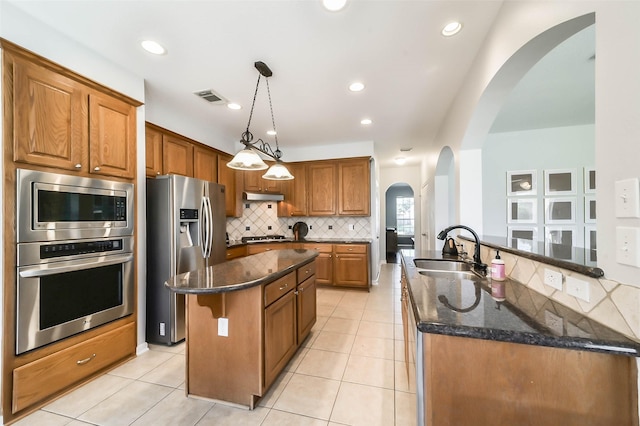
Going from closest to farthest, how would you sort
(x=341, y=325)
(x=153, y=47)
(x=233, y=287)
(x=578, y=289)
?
(x=578, y=289)
(x=233, y=287)
(x=153, y=47)
(x=341, y=325)

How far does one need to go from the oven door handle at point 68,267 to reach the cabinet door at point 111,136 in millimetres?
736

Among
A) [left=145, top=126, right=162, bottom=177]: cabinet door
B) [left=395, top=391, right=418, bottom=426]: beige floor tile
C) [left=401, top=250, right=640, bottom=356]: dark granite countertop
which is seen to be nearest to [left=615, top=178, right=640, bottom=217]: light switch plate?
[left=401, top=250, right=640, bottom=356]: dark granite countertop

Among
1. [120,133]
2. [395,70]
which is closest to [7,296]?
[120,133]

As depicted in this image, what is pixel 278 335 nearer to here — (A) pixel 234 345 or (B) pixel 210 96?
(A) pixel 234 345

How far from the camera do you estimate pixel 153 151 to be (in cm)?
294

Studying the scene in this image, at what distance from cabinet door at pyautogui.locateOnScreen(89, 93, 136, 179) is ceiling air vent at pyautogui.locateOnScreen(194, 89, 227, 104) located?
706 millimetres

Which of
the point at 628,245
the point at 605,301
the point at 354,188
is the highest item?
the point at 354,188

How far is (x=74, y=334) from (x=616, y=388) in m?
3.04

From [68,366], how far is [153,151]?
2157 mm

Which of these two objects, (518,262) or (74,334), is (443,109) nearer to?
(518,262)

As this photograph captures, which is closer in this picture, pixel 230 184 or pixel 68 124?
pixel 68 124

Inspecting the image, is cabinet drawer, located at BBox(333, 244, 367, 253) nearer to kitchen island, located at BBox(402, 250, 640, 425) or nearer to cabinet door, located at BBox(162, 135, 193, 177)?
cabinet door, located at BBox(162, 135, 193, 177)

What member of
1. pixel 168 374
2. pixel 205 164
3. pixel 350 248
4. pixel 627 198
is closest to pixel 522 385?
pixel 627 198

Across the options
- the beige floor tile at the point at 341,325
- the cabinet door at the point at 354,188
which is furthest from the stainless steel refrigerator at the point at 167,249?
the cabinet door at the point at 354,188
